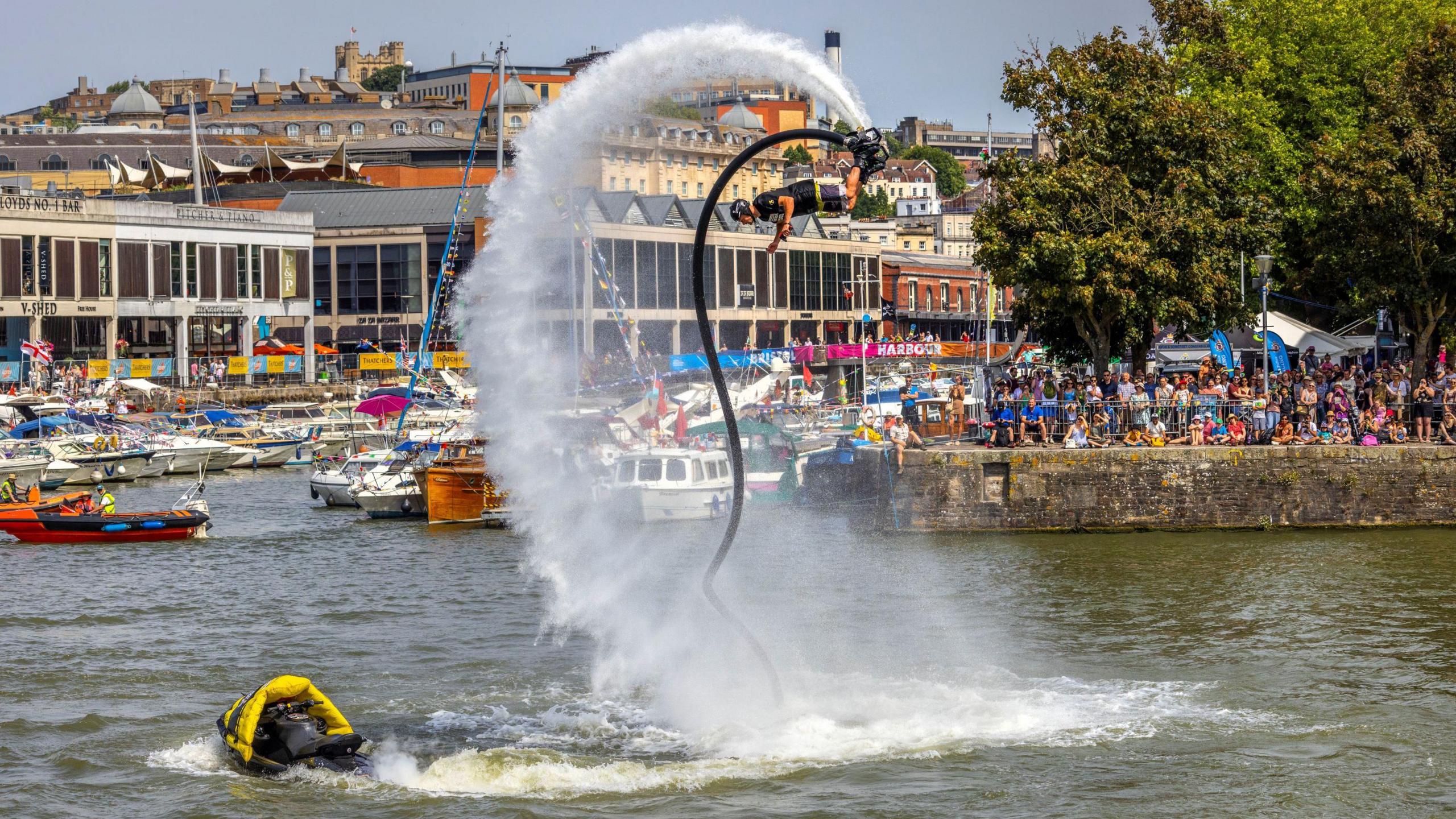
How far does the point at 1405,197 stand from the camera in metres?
40.8

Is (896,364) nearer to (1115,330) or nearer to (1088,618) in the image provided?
(1115,330)

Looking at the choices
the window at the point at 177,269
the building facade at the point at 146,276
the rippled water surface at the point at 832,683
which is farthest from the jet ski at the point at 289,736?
the window at the point at 177,269

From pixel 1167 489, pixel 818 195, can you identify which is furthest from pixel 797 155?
pixel 1167 489

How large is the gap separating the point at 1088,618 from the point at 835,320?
30.1m

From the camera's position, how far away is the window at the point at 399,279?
385ft

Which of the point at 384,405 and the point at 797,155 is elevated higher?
the point at 797,155

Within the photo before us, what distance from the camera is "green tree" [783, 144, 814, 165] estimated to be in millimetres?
18266

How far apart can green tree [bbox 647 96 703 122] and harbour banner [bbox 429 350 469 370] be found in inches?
1533

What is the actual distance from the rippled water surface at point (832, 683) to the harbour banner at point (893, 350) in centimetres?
2592

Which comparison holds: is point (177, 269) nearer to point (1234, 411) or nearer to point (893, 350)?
point (893, 350)

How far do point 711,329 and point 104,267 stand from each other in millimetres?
85992

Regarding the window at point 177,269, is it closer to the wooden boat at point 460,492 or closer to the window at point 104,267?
the window at point 104,267

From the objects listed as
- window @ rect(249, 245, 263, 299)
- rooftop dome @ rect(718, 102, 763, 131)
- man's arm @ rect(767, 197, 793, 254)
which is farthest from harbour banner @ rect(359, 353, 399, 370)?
man's arm @ rect(767, 197, 793, 254)

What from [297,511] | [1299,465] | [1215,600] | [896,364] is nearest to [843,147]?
[1215,600]
